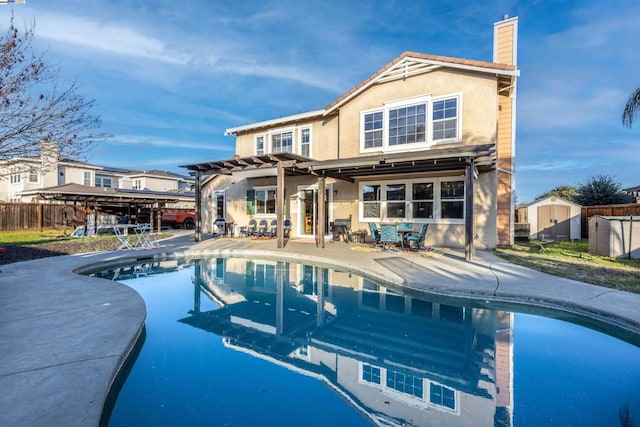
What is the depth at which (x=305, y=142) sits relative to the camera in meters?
15.7

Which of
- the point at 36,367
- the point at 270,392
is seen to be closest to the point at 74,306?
the point at 36,367

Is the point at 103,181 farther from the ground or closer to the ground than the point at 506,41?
closer to the ground

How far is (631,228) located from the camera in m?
10.0

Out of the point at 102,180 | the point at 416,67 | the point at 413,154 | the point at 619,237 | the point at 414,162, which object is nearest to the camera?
the point at 413,154

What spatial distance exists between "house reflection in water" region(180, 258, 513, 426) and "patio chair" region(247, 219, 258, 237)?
27.2ft

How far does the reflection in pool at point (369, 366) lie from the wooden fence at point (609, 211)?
46.1 feet

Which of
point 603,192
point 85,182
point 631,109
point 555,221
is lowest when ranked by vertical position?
point 555,221

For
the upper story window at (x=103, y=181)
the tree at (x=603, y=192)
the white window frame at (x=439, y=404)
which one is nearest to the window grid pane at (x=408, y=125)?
the white window frame at (x=439, y=404)

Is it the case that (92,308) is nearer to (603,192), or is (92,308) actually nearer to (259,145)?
(259,145)

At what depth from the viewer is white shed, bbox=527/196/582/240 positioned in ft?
53.6

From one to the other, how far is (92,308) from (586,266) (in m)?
11.6

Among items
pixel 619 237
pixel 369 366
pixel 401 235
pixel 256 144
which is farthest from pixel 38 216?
pixel 619 237

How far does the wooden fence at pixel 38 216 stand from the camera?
20.0 meters

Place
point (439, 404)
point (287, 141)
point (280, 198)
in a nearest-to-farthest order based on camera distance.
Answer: point (439, 404) < point (280, 198) < point (287, 141)
